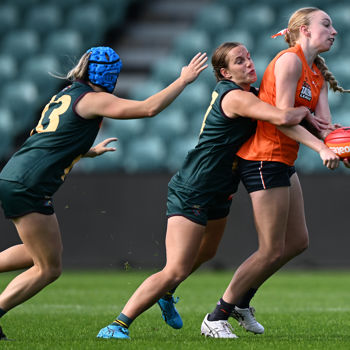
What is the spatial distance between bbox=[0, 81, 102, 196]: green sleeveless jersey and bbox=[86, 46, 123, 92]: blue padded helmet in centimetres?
9

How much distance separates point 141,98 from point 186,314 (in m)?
8.85

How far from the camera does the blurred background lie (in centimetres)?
1195

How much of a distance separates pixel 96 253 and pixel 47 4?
296 inches

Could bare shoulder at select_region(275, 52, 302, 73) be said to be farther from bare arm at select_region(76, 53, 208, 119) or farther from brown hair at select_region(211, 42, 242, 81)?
bare arm at select_region(76, 53, 208, 119)

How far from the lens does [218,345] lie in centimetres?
509

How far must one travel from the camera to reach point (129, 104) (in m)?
5.13

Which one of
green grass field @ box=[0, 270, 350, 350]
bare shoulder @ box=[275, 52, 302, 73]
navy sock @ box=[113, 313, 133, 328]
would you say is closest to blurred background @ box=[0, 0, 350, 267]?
green grass field @ box=[0, 270, 350, 350]

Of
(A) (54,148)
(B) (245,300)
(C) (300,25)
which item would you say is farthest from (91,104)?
(B) (245,300)

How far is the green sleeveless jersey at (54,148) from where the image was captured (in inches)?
204

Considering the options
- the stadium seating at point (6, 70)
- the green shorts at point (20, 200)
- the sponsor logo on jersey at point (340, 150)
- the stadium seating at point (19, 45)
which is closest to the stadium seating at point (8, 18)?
the stadium seating at point (19, 45)

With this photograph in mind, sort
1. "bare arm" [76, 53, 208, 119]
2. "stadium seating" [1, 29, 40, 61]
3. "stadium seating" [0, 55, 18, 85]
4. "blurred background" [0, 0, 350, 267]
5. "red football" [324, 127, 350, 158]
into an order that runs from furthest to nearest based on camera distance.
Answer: "stadium seating" [1, 29, 40, 61] → "stadium seating" [0, 55, 18, 85] → "blurred background" [0, 0, 350, 267] → "red football" [324, 127, 350, 158] → "bare arm" [76, 53, 208, 119]

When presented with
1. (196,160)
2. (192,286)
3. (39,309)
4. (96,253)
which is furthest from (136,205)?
(196,160)

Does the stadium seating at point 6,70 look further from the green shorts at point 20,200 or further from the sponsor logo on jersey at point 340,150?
the sponsor logo on jersey at point 340,150

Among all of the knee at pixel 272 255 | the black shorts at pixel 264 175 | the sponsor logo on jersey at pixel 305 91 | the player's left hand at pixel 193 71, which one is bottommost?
the knee at pixel 272 255
